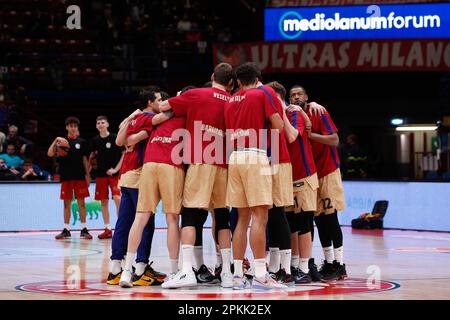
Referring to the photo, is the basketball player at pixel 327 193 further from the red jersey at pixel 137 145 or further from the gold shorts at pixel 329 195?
the red jersey at pixel 137 145

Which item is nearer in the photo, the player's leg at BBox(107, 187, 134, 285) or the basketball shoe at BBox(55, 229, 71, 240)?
the player's leg at BBox(107, 187, 134, 285)

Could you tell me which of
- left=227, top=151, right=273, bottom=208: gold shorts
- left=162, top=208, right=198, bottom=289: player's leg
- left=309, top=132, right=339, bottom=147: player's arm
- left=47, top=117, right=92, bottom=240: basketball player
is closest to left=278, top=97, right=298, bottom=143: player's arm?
left=227, top=151, right=273, bottom=208: gold shorts

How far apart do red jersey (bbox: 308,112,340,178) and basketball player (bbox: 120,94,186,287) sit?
1.56 m

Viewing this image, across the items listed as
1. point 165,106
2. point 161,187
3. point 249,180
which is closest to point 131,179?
point 161,187

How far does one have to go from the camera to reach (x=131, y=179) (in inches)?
388

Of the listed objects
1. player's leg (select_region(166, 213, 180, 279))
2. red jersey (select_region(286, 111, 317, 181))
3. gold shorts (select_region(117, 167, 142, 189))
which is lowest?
player's leg (select_region(166, 213, 180, 279))

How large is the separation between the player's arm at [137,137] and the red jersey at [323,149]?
71.7 inches

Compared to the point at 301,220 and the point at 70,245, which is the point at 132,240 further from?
the point at 70,245

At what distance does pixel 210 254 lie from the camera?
43.5 ft

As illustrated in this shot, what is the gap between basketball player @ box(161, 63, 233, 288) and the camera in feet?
30.3

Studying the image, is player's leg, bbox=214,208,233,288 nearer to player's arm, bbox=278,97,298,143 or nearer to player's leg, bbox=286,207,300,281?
player's leg, bbox=286,207,300,281

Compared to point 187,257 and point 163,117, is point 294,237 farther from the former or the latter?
point 163,117

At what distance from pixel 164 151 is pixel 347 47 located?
51.6 feet

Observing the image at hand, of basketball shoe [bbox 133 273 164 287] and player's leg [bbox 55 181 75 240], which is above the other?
player's leg [bbox 55 181 75 240]
